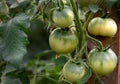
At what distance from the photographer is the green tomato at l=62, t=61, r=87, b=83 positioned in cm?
91

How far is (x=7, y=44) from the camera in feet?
2.93

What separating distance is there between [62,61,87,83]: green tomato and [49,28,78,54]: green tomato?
4 cm

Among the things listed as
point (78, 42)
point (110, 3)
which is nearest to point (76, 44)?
point (78, 42)

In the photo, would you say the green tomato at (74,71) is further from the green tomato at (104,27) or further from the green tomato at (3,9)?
the green tomato at (3,9)

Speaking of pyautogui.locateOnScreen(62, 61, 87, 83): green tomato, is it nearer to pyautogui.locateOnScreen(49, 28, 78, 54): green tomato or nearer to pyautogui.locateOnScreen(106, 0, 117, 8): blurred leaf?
pyautogui.locateOnScreen(49, 28, 78, 54): green tomato

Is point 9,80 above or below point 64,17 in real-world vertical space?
below

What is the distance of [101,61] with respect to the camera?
900 millimetres

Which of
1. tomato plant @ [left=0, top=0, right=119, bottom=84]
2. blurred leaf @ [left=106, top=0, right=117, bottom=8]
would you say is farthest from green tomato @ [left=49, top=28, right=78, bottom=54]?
blurred leaf @ [left=106, top=0, right=117, bottom=8]

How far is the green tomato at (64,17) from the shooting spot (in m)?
0.89

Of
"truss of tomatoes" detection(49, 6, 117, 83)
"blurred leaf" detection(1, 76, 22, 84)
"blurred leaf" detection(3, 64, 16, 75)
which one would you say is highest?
"truss of tomatoes" detection(49, 6, 117, 83)

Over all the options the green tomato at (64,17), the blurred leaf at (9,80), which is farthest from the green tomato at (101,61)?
the blurred leaf at (9,80)

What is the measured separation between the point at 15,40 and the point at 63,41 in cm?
13

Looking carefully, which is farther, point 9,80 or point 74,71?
point 9,80

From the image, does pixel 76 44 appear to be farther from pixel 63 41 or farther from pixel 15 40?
pixel 15 40
